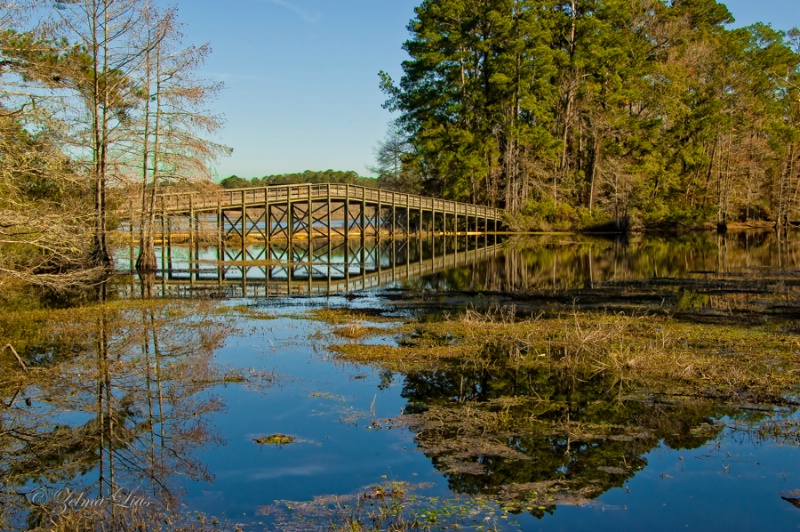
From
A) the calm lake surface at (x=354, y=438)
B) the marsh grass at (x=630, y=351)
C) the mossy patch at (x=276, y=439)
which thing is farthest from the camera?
the marsh grass at (x=630, y=351)

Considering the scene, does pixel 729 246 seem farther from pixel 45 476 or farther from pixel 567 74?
pixel 45 476

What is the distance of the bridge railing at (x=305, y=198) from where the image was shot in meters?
30.3

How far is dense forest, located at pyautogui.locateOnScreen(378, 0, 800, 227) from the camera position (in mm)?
48031

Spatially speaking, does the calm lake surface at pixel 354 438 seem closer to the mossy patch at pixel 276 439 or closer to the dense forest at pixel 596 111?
the mossy patch at pixel 276 439

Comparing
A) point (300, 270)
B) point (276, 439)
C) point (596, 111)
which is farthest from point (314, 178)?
point (276, 439)

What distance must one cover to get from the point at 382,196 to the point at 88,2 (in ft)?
76.5

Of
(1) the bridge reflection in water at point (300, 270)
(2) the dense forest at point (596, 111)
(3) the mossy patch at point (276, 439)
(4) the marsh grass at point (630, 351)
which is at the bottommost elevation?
(3) the mossy patch at point (276, 439)

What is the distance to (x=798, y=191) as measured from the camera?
54906 mm

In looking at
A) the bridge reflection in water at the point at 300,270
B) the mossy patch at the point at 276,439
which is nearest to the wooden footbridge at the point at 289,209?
the bridge reflection in water at the point at 300,270

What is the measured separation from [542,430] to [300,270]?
19819 mm

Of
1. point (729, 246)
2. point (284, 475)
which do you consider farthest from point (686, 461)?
point (729, 246)

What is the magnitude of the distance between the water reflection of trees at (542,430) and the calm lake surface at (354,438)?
0.09ft

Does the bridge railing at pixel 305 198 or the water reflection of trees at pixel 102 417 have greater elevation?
the bridge railing at pixel 305 198

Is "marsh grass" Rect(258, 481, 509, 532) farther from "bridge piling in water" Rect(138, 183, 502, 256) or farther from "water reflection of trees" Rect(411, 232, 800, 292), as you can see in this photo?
"bridge piling in water" Rect(138, 183, 502, 256)
